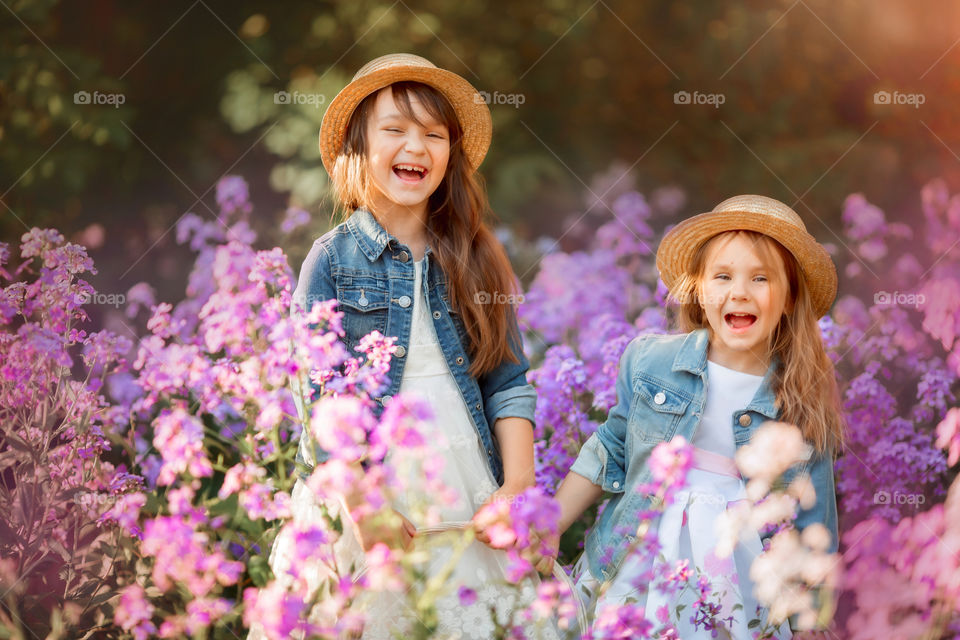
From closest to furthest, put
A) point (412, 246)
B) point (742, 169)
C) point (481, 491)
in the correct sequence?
point (481, 491), point (412, 246), point (742, 169)

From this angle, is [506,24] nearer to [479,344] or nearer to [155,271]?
[155,271]

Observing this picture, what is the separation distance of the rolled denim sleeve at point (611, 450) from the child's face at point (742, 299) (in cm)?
23

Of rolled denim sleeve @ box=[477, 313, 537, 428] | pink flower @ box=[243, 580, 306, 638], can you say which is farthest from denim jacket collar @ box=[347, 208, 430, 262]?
pink flower @ box=[243, 580, 306, 638]

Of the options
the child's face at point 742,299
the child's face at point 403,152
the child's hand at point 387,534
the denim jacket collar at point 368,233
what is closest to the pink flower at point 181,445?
the child's hand at point 387,534

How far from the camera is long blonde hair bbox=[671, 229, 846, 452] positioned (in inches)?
85.9

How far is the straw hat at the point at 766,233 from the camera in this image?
2.21 metres

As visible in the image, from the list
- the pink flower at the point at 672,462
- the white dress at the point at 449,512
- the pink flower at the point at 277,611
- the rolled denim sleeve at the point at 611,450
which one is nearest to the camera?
the pink flower at the point at 277,611

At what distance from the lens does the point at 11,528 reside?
233 cm

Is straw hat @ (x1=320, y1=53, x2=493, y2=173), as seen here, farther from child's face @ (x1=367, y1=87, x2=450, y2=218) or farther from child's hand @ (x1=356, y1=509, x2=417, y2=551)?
child's hand @ (x1=356, y1=509, x2=417, y2=551)

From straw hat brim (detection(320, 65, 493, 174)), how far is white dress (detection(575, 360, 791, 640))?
802mm

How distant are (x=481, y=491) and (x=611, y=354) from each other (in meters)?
0.78

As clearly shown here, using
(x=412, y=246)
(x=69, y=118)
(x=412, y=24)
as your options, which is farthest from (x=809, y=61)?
(x=69, y=118)

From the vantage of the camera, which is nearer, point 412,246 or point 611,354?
point 412,246

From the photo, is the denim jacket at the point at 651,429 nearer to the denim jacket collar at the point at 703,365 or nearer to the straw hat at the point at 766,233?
the denim jacket collar at the point at 703,365
